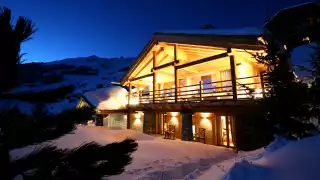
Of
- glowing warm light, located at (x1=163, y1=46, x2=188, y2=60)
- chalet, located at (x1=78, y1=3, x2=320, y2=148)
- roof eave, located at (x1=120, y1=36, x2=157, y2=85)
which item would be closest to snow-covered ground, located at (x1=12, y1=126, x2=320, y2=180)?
chalet, located at (x1=78, y1=3, x2=320, y2=148)

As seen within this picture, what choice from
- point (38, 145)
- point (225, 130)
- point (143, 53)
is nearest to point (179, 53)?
point (143, 53)

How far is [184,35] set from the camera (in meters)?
12.9

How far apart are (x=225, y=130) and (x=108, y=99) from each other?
52.8 feet

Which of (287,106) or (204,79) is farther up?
(204,79)

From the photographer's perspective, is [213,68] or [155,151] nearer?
[155,151]

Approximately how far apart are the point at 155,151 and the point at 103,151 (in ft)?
23.3

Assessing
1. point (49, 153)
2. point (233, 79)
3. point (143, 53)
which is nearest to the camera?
point (49, 153)

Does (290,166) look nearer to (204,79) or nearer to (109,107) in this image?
(204,79)

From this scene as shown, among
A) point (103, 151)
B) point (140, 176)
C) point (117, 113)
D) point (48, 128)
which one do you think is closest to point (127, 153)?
point (103, 151)

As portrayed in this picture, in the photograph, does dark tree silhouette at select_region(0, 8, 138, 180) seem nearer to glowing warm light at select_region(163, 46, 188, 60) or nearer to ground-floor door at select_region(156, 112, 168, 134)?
glowing warm light at select_region(163, 46, 188, 60)

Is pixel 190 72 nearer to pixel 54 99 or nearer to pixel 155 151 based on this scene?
pixel 155 151

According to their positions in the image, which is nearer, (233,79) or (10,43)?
(10,43)

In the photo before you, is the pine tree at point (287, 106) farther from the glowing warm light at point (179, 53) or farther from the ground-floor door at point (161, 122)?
the ground-floor door at point (161, 122)

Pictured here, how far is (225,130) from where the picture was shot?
1222cm
